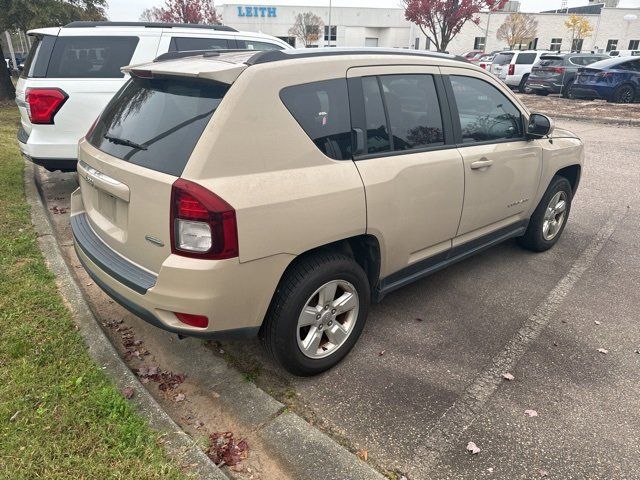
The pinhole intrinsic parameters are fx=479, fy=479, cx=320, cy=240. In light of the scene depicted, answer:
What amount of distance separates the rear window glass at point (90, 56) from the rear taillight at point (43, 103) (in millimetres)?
254

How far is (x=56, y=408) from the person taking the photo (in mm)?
2484

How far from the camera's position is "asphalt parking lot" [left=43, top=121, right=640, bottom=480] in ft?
8.00

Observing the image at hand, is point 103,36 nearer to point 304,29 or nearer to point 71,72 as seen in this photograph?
point 71,72

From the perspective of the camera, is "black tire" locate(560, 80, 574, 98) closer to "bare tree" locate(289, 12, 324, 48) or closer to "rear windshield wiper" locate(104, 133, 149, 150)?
"rear windshield wiper" locate(104, 133, 149, 150)

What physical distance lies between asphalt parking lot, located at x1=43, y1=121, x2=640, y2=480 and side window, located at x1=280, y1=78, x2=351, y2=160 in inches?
55.6

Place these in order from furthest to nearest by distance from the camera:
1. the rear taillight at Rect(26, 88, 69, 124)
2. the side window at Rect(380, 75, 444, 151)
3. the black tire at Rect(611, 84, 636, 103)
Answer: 1. the black tire at Rect(611, 84, 636, 103)
2. the rear taillight at Rect(26, 88, 69, 124)
3. the side window at Rect(380, 75, 444, 151)

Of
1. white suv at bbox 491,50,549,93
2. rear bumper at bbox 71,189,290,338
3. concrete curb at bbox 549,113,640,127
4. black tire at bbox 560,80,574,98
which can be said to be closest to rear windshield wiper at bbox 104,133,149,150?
rear bumper at bbox 71,189,290,338

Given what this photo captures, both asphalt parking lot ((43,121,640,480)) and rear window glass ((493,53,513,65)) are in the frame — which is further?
rear window glass ((493,53,513,65))

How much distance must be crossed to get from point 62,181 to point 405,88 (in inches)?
227

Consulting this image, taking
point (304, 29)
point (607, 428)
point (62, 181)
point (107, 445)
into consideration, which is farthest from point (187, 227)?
point (304, 29)

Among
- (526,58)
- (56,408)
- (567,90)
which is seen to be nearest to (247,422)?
(56,408)

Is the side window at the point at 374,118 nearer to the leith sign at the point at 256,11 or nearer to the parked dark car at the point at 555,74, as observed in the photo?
the parked dark car at the point at 555,74

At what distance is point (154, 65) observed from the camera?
2840mm

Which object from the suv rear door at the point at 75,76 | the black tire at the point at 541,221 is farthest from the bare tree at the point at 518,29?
the suv rear door at the point at 75,76
